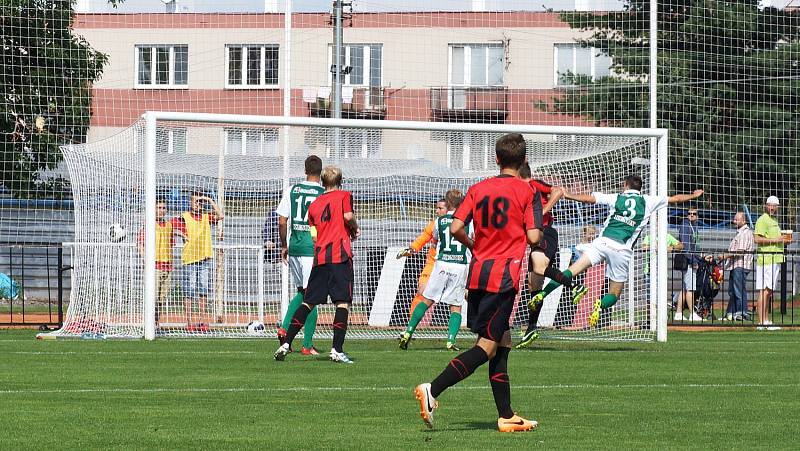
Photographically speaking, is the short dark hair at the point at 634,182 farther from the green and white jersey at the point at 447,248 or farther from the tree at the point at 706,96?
the tree at the point at 706,96

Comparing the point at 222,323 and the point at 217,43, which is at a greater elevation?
the point at 217,43

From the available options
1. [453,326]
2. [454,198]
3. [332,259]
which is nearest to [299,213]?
[332,259]

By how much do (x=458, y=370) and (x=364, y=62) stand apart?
2222cm

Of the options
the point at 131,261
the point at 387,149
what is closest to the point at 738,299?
the point at 387,149

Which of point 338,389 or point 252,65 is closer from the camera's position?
point 338,389

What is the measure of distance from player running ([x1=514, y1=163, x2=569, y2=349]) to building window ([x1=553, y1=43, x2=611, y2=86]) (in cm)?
1363

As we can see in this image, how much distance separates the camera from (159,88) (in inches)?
1147

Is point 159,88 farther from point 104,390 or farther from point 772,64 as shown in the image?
point 104,390

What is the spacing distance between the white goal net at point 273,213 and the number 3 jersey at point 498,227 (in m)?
8.89

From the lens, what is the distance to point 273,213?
19.6 m

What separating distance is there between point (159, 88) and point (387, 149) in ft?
32.5

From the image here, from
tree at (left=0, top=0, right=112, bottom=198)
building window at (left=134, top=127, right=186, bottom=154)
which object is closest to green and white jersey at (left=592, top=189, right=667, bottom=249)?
building window at (left=134, top=127, right=186, bottom=154)

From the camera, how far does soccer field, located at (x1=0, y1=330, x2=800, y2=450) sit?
7609 mm

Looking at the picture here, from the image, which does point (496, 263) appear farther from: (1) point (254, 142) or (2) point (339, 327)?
(1) point (254, 142)
